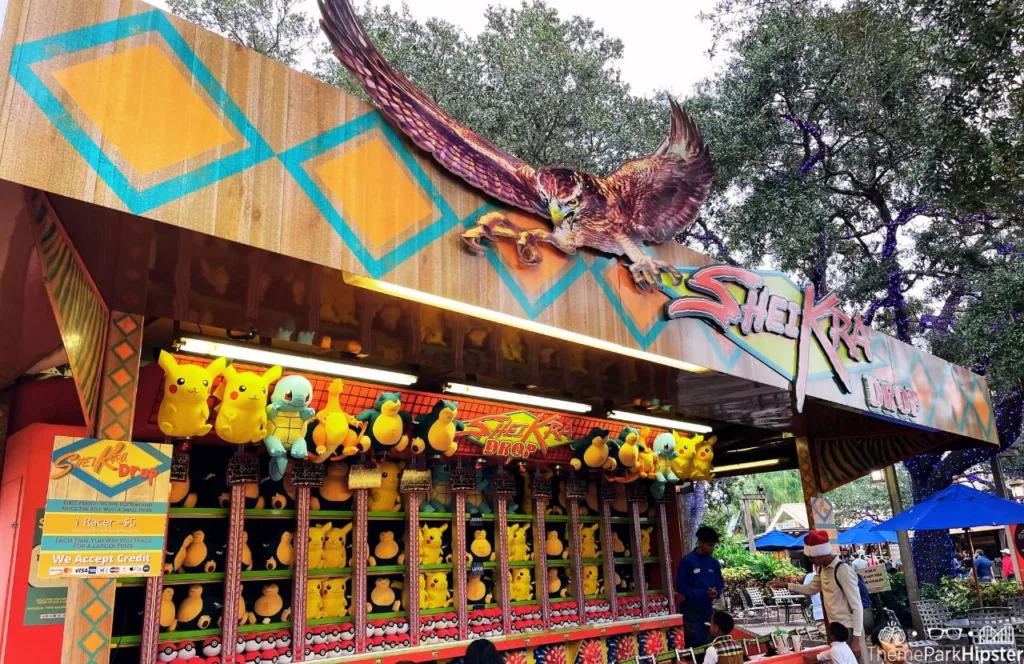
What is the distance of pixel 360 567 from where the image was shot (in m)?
6.48

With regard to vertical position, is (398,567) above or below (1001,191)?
below

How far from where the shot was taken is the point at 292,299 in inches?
166

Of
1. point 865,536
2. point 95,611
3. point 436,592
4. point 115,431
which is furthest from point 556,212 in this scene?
point 865,536

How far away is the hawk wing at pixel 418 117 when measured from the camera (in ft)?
13.1

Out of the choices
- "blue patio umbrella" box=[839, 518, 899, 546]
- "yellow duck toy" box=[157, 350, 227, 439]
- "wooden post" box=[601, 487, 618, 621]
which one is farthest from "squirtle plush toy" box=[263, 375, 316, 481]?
"blue patio umbrella" box=[839, 518, 899, 546]

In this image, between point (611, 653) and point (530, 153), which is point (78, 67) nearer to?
point (611, 653)

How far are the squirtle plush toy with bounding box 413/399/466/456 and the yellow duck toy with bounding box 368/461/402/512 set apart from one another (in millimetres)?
534

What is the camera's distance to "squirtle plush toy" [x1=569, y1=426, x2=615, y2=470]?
26.6 ft

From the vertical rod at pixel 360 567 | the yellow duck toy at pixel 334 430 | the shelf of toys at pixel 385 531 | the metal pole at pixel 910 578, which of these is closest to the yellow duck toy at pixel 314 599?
the shelf of toys at pixel 385 531

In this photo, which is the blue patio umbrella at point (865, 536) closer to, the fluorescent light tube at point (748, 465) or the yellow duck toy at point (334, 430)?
the fluorescent light tube at point (748, 465)

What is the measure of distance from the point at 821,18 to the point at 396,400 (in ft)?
38.2

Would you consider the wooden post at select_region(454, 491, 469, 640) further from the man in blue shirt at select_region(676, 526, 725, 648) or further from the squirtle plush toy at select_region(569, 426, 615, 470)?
the man in blue shirt at select_region(676, 526, 725, 648)

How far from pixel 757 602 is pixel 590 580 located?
1008cm

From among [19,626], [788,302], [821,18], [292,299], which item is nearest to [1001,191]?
[788,302]
